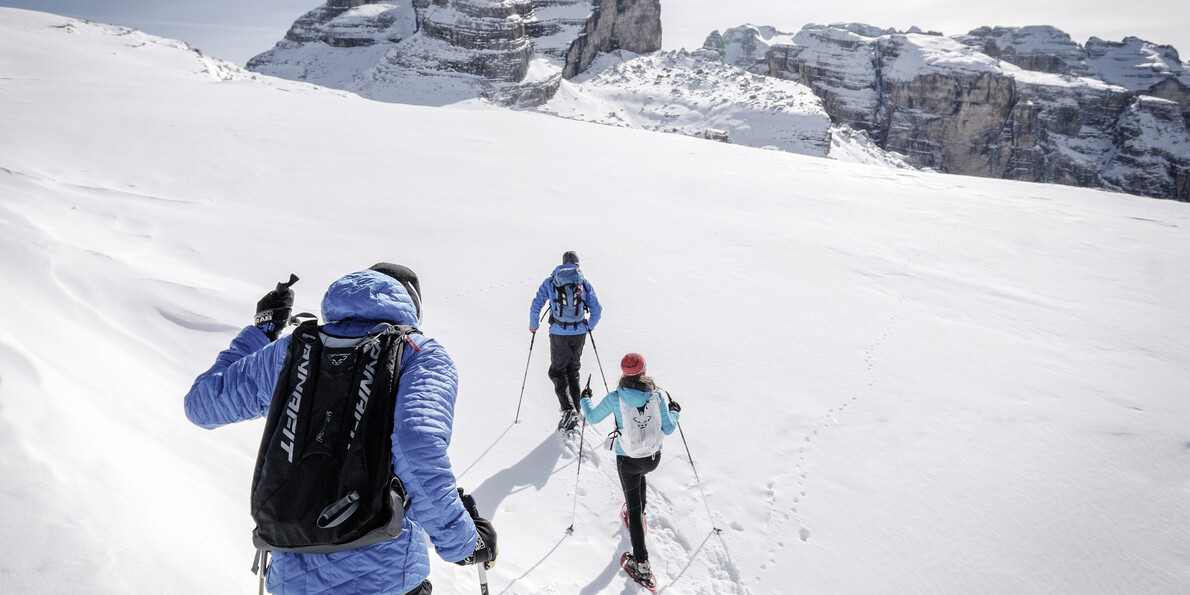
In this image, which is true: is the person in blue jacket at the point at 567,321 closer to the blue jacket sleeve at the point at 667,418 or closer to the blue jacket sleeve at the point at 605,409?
the blue jacket sleeve at the point at 605,409

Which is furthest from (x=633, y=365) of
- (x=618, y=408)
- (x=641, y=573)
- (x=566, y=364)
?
(x=566, y=364)

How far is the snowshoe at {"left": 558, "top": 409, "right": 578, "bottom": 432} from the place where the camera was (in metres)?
5.17

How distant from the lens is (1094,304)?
29.4 ft

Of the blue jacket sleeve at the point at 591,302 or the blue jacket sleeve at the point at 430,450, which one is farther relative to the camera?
the blue jacket sleeve at the point at 591,302

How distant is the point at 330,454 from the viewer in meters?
1.58

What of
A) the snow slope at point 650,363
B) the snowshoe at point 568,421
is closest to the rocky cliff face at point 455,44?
the snow slope at point 650,363

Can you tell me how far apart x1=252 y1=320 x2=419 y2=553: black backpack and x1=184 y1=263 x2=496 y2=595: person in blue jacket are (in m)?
0.06

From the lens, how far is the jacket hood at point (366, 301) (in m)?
1.82

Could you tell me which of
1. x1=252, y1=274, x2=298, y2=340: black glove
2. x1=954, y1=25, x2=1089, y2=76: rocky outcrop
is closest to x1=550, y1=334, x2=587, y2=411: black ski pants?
x1=252, y1=274, x2=298, y2=340: black glove

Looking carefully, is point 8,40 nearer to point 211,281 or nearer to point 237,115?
point 237,115

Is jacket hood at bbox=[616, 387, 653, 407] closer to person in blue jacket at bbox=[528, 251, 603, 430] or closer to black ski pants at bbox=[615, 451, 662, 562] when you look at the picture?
black ski pants at bbox=[615, 451, 662, 562]

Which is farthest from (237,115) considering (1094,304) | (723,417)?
(1094,304)

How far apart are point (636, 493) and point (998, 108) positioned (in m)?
141

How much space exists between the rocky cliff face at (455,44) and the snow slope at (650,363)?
70.7 m
